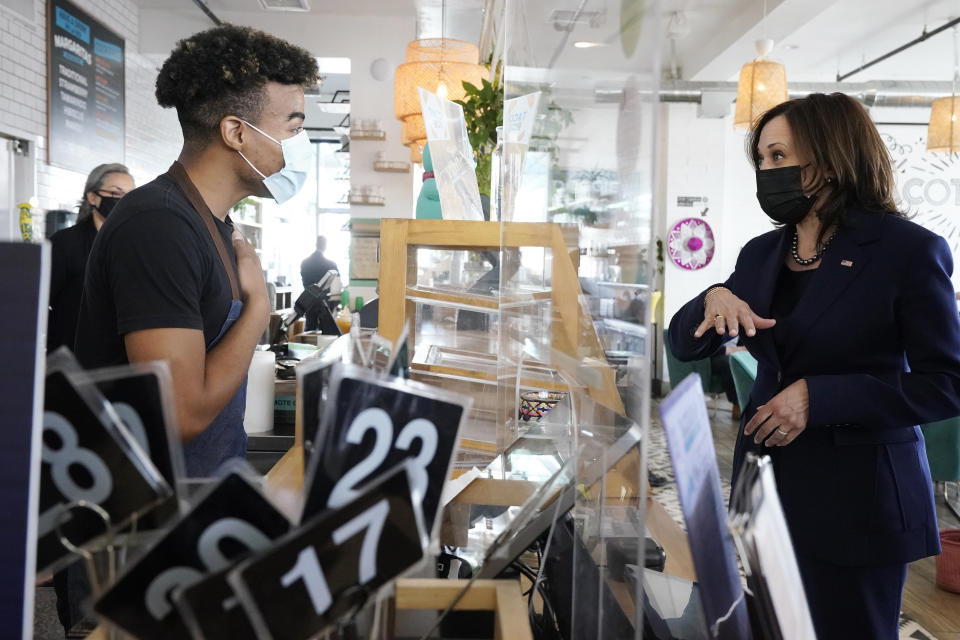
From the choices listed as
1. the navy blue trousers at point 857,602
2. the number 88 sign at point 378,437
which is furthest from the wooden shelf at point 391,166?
the number 88 sign at point 378,437

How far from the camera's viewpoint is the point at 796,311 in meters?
1.49

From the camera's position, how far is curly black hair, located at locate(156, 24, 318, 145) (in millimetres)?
1455

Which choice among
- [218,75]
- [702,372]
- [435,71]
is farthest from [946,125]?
[218,75]

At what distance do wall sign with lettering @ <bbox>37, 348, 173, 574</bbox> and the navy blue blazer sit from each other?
1185mm

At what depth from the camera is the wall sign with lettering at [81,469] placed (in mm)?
509

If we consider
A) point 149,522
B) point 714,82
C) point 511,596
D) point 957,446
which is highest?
point 714,82

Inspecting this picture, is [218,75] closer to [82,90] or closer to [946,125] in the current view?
[946,125]

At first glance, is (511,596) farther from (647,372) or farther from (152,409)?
(152,409)

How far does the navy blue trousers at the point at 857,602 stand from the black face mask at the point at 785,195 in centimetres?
67

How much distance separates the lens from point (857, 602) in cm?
138

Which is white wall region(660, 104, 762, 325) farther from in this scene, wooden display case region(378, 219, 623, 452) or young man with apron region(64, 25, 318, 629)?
young man with apron region(64, 25, 318, 629)

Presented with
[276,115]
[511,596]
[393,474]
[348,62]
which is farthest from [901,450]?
[348,62]

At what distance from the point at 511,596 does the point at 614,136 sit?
46 cm

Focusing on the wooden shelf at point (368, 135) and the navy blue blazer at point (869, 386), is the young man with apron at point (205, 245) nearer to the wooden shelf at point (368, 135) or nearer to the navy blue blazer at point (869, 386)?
the navy blue blazer at point (869, 386)
